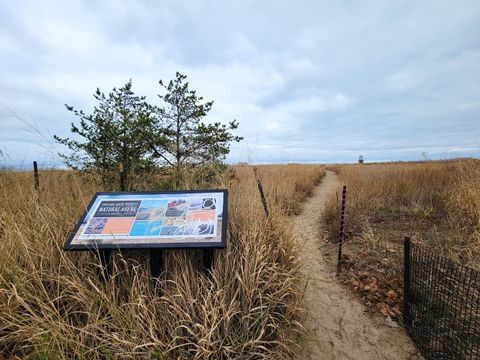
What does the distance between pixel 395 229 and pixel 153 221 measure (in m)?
5.17

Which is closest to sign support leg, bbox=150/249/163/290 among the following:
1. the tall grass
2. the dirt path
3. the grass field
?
the dirt path

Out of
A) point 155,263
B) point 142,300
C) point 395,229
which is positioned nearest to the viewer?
point 142,300

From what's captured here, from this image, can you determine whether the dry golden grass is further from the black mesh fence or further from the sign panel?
the black mesh fence

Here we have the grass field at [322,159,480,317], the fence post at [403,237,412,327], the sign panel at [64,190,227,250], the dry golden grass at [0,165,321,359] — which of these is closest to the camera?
the dry golden grass at [0,165,321,359]

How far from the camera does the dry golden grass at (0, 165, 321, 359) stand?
6.42 ft

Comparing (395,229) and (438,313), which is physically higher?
(395,229)

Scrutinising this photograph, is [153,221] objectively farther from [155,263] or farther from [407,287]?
[407,287]

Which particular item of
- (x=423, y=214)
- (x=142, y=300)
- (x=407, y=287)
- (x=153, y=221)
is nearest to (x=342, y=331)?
(x=407, y=287)

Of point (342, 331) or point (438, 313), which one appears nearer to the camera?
point (438, 313)

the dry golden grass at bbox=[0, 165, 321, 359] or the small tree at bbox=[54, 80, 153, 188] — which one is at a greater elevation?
the small tree at bbox=[54, 80, 153, 188]

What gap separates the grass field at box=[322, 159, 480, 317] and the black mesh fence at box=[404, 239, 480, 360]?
12.9 inches

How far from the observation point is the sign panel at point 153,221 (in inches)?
92.7

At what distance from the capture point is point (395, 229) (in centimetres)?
538

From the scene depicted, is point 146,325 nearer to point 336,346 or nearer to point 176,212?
point 176,212
